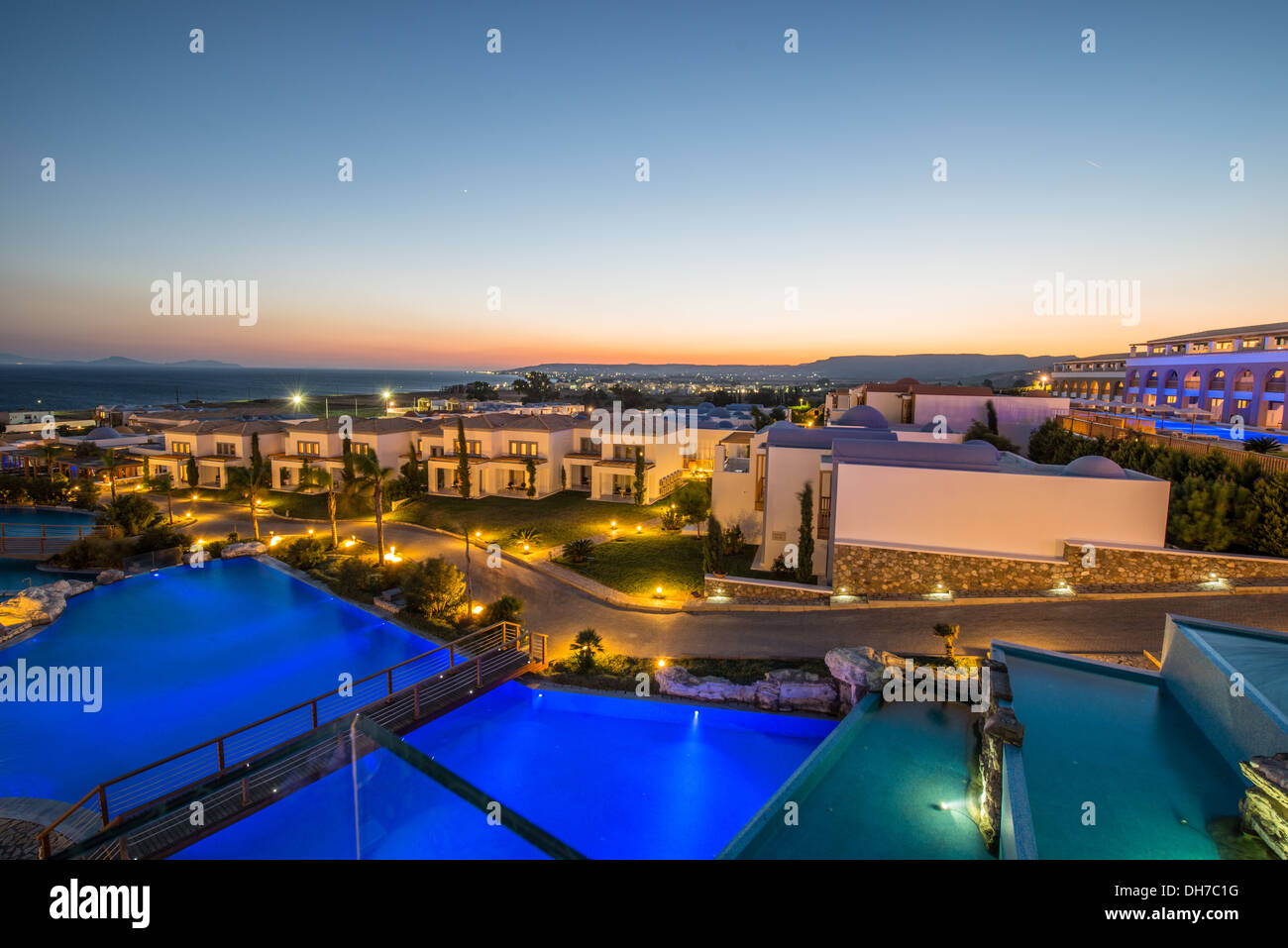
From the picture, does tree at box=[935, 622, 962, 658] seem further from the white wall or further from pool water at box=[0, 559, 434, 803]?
pool water at box=[0, 559, 434, 803]

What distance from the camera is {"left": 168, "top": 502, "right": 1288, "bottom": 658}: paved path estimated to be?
475 inches

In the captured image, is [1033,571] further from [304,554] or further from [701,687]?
[304,554]

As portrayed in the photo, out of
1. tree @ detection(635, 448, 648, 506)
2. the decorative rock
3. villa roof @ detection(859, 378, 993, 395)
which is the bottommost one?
the decorative rock

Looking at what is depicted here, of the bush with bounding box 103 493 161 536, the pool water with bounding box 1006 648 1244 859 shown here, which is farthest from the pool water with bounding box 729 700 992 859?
the bush with bounding box 103 493 161 536

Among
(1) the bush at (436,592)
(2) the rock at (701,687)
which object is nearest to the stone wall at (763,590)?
(2) the rock at (701,687)

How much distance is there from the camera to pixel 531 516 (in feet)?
85.5

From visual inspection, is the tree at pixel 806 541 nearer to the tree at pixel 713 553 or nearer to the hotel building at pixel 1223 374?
the tree at pixel 713 553

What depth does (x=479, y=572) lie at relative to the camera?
19.2 metres

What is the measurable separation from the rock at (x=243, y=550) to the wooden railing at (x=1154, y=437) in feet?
92.5

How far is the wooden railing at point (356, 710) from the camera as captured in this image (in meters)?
9.16

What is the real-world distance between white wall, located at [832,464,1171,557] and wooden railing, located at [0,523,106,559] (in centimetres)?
2434
